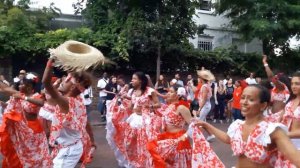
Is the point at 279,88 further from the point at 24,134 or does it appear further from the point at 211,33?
the point at 211,33

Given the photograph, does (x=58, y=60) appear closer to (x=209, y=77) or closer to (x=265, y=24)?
(x=209, y=77)

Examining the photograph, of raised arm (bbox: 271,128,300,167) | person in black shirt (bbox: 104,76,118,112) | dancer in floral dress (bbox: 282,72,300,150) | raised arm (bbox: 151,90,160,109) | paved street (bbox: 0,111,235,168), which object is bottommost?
paved street (bbox: 0,111,235,168)

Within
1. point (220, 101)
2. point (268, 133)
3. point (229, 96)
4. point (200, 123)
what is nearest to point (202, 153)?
point (200, 123)

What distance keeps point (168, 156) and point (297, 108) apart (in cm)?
200

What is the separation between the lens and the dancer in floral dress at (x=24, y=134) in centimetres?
722

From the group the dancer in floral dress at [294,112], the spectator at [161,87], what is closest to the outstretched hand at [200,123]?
the dancer in floral dress at [294,112]

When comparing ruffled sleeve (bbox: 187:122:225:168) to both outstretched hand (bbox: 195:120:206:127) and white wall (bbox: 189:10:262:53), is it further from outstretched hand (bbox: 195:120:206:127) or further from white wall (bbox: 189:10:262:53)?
white wall (bbox: 189:10:262:53)

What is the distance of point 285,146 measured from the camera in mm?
3785

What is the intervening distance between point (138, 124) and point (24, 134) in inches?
90.2

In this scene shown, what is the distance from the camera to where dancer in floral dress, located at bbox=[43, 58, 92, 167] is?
6.21m

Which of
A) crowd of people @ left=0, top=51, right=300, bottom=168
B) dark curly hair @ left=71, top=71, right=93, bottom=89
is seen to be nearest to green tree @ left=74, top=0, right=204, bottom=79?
crowd of people @ left=0, top=51, right=300, bottom=168

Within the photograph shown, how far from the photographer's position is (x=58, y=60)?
18.7 feet

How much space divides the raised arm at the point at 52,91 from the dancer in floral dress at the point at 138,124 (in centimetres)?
223

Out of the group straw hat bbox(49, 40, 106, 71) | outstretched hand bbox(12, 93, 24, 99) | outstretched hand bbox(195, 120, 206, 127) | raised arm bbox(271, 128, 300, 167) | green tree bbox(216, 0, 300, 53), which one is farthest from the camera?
green tree bbox(216, 0, 300, 53)
